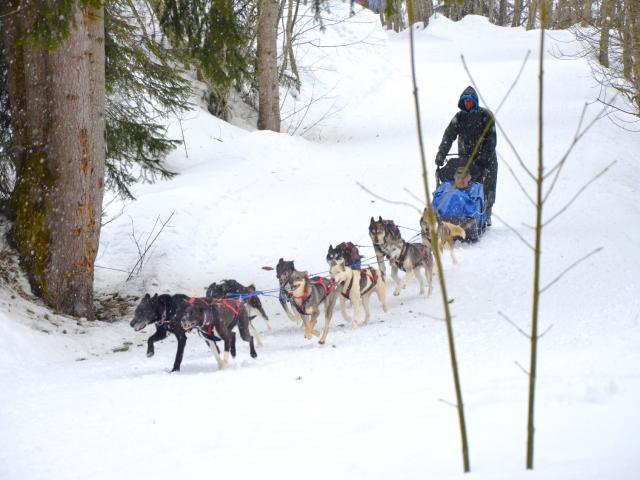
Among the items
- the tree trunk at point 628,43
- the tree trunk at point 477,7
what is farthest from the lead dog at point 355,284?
the tree trunk at point 477,7

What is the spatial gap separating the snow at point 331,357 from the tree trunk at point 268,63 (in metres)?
2.43

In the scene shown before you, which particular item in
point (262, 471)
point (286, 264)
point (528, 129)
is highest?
point (528, 129)

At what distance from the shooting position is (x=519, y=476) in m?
3.58

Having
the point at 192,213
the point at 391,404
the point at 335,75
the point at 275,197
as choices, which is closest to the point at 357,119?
the point at 335,75

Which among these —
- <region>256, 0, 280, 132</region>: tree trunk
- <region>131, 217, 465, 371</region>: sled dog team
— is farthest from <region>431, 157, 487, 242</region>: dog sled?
<region>256, 0, 280, 132</region>: tree trunk

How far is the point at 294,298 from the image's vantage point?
772 cm

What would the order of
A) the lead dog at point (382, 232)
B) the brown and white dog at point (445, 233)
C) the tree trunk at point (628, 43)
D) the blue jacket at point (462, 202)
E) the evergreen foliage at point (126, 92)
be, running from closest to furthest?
the lead dog at point (382, 232) < the brown and white dog at point (445, 233) < the blue jacket at point (462, 202) < the evergreen foliage at point (126, 92) < the tree trunk at point (628, 43)

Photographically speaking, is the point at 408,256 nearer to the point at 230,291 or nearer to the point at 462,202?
the point at 462,202

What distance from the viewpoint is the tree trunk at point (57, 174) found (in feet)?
28.8

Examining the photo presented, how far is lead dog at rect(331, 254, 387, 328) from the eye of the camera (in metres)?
8.25

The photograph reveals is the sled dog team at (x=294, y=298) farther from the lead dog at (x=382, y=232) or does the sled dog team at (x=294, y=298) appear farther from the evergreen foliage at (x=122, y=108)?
the evergreen foliage at (x=122, y=108)

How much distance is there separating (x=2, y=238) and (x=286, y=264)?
146 inches

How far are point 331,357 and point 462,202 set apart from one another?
4.66 meters

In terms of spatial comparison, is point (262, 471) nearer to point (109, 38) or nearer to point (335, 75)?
point (109, 38)
